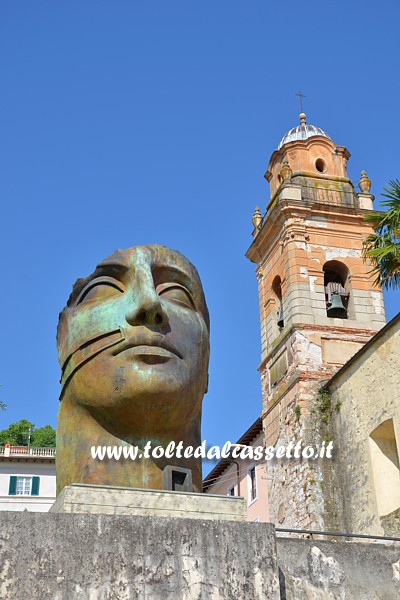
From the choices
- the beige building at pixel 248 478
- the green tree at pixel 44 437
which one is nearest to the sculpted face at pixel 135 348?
the beige building at pixel 248 478

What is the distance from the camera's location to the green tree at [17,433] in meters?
43.5

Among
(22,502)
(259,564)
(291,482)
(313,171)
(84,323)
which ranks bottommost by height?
(259,564)

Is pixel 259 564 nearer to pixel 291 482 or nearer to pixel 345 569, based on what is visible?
pixel 345 569

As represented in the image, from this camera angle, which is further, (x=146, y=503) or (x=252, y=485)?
(x=252, y=485)

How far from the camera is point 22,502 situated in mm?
35594

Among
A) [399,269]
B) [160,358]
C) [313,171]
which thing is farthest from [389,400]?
[160,358]

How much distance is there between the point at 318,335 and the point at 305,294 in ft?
4.09

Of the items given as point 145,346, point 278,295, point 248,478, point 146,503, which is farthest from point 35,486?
point 146,503

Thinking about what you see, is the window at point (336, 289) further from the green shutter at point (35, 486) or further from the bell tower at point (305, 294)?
the green shutter at point (35, 486)

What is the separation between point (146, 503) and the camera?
4551 mm

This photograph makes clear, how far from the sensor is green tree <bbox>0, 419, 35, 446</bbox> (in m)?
43.5

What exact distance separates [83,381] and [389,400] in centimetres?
1366

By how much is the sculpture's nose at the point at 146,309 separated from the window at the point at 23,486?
106 feet

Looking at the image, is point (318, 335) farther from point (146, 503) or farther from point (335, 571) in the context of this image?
point (146, 503)
